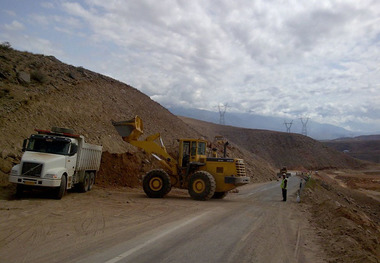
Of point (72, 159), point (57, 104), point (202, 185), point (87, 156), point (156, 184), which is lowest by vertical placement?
point (156, 184)

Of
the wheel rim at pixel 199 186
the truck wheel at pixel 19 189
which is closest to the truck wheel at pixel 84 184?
the truck wheel at pixel 19 189

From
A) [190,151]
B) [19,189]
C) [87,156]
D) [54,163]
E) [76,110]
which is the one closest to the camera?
[19,189]

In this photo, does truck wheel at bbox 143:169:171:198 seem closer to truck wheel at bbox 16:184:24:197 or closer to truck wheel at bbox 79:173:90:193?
truck wheel at bbox 79:173:90:193

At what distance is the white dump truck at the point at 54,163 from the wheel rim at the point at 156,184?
3489mm

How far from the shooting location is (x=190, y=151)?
1834 cm

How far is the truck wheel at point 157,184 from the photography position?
17.8m

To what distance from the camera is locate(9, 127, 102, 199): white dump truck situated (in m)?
13.6

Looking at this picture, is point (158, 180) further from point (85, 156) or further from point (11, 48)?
point (11, 48)

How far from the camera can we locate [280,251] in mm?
8000

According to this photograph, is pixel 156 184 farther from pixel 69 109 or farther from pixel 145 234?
pixel 69 109

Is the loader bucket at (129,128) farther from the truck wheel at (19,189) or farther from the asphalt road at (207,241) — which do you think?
the asphalt road at (207,241)

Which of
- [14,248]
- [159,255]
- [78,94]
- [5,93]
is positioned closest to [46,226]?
[14,248]

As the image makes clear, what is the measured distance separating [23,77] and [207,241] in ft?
82.6

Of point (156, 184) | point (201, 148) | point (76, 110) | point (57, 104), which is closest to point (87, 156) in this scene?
point (156, 184)
